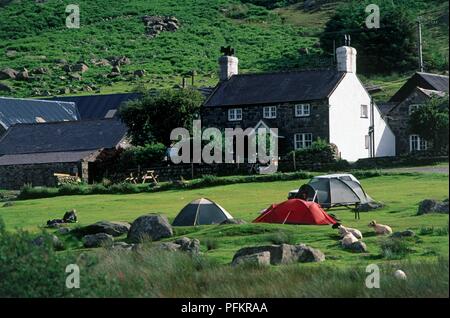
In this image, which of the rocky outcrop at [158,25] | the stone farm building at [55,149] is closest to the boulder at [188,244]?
the stone farm building at [55,149]

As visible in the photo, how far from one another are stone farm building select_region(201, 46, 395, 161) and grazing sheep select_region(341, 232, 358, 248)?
39.6 meters

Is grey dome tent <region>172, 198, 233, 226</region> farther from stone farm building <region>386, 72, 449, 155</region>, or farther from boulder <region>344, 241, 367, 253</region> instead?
stone farm building <region>386, 72, 449, 155</region>

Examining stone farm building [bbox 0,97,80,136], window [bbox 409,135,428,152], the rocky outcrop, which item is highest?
the rocky outcrop

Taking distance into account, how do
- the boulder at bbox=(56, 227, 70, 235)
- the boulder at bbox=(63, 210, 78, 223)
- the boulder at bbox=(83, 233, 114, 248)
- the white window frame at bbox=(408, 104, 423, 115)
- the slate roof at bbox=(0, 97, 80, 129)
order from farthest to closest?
the slate roof at bbox=(0, 97, 80, 129), the white window frame at bbox=(408, 104, 423, 115), the boulder at bbox=(63, 210, 78, 223), the boulder at bbox=(56, 227, 70, 235), the boulder at bbox=(83, 233, 114, 248)

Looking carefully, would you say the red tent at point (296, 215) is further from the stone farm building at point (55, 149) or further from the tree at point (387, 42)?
the tree at point (387, 42)

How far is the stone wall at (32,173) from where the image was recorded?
70500mm

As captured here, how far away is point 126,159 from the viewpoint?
2689 inches

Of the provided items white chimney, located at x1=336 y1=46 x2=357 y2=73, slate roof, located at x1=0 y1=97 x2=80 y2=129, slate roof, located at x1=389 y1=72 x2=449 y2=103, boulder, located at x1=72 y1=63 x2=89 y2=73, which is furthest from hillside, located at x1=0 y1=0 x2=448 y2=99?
white chimney, located at x1=336 y1=46 x2=357 y2=73

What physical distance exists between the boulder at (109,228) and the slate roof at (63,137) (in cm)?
4097

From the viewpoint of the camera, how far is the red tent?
3372 cm

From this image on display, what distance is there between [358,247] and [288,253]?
2.92 m

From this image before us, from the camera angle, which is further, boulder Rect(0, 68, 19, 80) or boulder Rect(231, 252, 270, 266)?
boulder Rect(0, 68, 19, 80)

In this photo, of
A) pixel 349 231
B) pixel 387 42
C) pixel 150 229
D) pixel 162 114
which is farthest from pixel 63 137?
pixel 349 231
